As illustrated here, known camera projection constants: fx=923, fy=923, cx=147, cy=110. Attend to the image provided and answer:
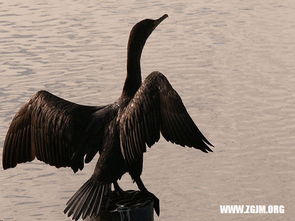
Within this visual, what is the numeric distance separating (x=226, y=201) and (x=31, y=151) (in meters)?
2.95

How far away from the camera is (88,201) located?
19.0ft

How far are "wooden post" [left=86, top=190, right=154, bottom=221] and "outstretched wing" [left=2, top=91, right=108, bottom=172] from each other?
0.40 metres

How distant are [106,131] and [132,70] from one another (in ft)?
1.64

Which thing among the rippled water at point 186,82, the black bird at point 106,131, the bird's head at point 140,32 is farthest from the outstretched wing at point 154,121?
the rippled water at point 186,82

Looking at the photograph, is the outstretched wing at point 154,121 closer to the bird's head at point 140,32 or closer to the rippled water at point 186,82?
the bird's head at point 140,32

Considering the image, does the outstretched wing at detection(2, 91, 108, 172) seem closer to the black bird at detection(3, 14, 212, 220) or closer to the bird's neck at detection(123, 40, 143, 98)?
the black bird at detection(3, 14, 212, 220)

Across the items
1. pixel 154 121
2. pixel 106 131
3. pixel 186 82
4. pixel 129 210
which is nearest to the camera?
pixel 129 210

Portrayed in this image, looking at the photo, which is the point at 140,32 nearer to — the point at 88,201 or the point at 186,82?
the point at 88,201

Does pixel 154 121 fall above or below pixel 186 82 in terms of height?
above

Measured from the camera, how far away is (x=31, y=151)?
253 inches

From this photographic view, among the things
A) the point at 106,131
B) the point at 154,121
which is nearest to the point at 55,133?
the point at 106,131

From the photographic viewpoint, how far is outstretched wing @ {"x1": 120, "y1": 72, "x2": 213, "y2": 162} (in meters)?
5.82

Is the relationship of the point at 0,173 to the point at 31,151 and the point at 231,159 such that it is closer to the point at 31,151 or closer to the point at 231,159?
the point at 231,159

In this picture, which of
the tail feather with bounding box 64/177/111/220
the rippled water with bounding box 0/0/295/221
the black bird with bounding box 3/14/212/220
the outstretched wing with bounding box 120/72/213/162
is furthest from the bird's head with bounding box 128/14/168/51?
the rippled water with bounding box 0/0/295/221
